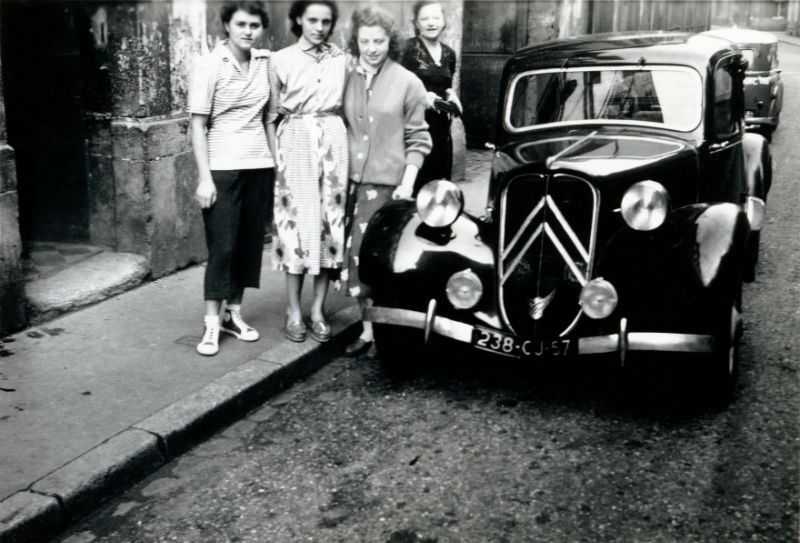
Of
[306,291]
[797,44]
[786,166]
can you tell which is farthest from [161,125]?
[797,44]

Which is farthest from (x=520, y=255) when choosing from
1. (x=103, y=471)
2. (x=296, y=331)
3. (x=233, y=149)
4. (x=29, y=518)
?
(x=29, y=518)

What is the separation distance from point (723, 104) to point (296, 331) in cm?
298

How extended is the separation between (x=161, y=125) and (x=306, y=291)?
1515 mm

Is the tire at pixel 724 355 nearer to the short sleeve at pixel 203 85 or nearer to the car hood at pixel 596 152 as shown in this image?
the car hood at pixel 596 152

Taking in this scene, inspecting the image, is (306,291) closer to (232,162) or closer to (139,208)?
(139,208)

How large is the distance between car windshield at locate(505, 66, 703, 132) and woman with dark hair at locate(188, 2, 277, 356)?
1.65 m

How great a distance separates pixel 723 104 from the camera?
5.82 metres

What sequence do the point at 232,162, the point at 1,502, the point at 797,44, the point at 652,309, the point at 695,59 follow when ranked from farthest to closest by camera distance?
the point at 797,44
the point at 695,59
the point at 232,162
the point at 652,309
the point at 1,502

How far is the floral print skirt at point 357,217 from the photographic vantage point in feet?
17.4

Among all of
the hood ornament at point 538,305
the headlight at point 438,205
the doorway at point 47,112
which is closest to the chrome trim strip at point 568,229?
the hood ornament at point 538,305

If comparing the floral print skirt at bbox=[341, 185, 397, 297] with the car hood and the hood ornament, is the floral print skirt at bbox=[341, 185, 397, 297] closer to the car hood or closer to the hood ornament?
the car hood

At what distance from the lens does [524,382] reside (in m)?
5.12

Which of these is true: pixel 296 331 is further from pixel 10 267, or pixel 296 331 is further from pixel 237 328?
pixel 10 267

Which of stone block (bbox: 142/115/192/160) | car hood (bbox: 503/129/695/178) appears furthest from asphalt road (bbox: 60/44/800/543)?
stone block (bbox: 142/115/192/160)
